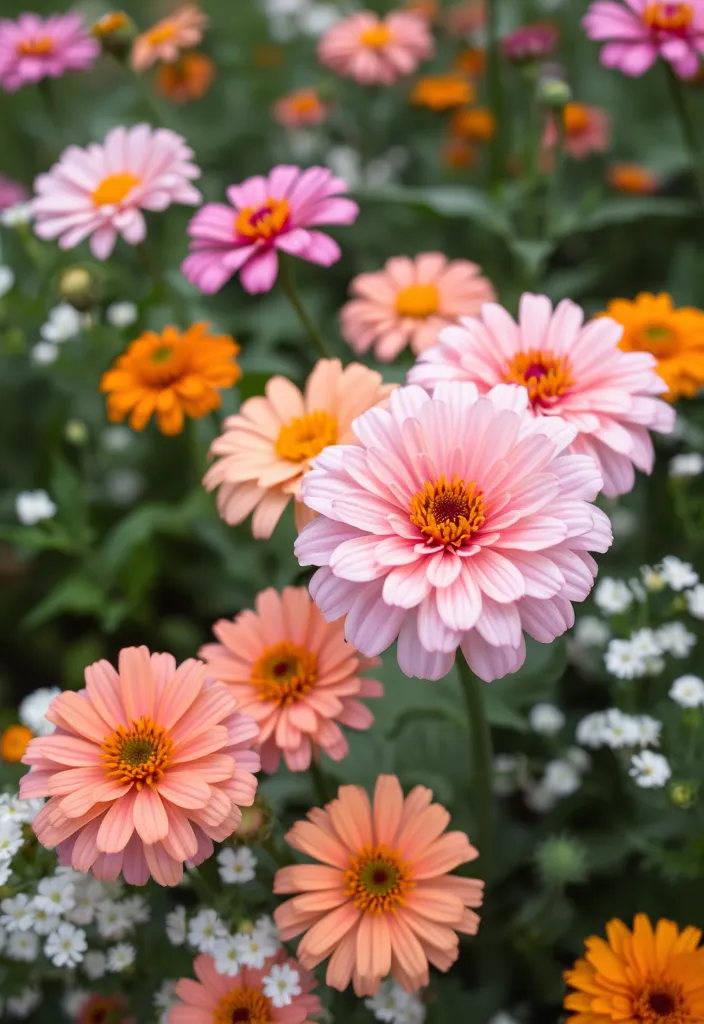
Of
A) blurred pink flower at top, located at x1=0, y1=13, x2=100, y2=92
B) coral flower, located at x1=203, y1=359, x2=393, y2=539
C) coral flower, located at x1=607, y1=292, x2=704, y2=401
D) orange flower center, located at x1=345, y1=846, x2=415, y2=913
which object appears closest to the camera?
orange flower center, located at x1=345, y1=846, x2=415, y2=913

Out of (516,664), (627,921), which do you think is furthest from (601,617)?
(516,664)

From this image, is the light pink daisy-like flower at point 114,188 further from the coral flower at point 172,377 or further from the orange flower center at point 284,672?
the orange flower center at point 284,672

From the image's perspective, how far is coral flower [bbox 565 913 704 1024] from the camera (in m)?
0.79

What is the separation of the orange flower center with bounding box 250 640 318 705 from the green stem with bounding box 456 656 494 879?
5.4 inches

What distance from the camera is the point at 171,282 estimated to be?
4.27ft

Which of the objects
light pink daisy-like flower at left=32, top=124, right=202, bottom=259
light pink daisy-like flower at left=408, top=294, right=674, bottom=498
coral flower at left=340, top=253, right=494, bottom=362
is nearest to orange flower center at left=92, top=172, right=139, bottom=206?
light pink daisy-like flower at left=32, top=124, right=202, bottom=259

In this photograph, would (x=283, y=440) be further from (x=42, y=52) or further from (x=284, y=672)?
(x=42, y=52)

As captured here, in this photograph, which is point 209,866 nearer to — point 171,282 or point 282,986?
point 282,986

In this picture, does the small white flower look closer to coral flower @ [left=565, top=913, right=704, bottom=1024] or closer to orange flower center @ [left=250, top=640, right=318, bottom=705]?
coral flower @ [left=565, top=913, right=704, bottom=1024]

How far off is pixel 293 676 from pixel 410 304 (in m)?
0.55

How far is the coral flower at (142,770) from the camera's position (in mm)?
719

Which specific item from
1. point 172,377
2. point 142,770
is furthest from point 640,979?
point 172,377

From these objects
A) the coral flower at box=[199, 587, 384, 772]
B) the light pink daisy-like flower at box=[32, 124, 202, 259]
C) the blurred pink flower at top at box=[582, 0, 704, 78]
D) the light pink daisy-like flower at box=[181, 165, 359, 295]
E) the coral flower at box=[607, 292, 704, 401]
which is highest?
the blurred pink flower at top at box=[582, 0, 704, 78]

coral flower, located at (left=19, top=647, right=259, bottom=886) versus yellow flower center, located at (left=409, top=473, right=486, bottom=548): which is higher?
yellow flower center, located at (left=409, top=473, right=486, bottom=548)
